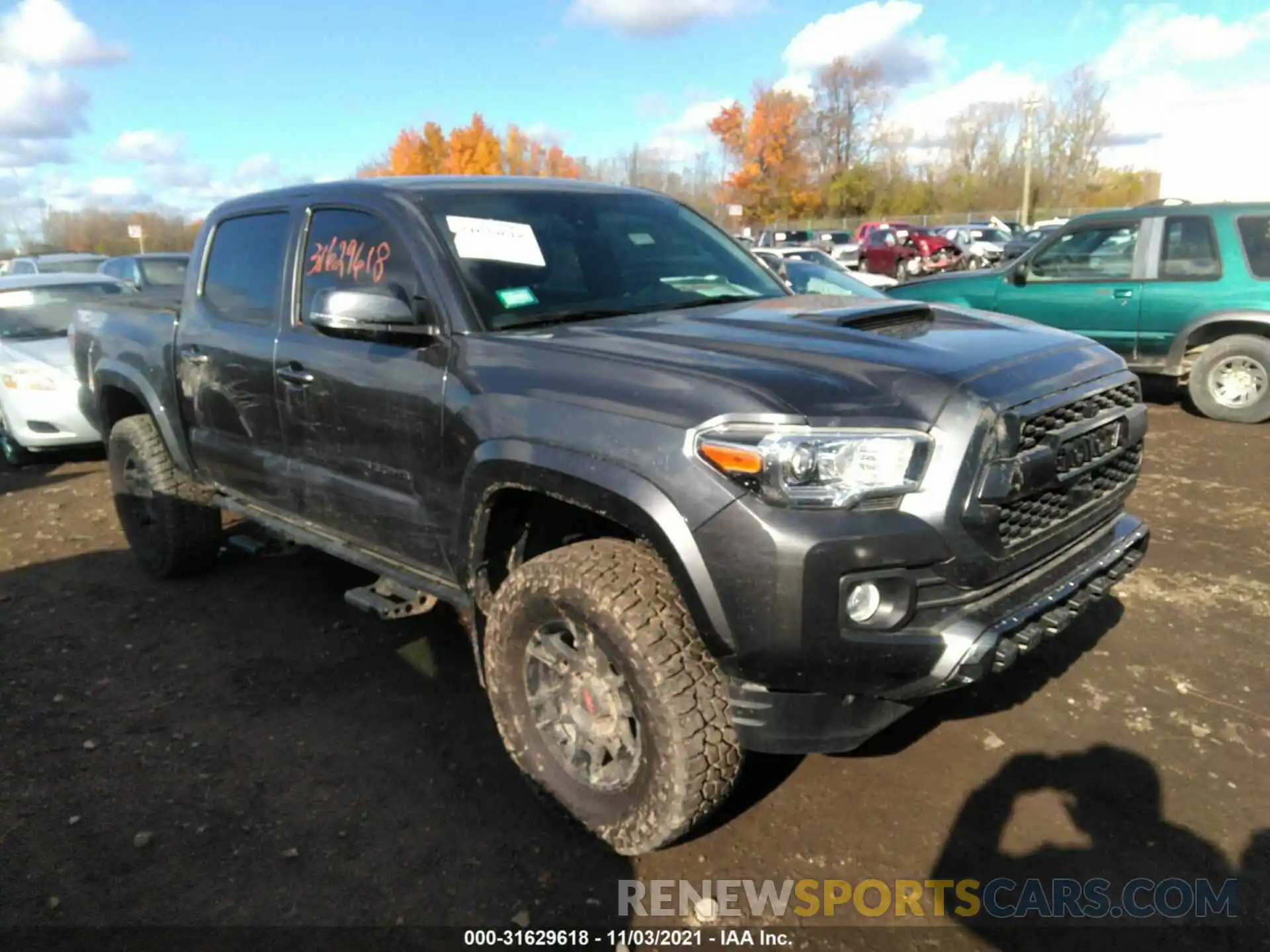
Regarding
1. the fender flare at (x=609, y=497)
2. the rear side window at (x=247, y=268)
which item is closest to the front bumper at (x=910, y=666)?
the fender flare at (x=609, y=497)

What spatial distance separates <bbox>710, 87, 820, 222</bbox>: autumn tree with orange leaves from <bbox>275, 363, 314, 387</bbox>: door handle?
59.0 metres

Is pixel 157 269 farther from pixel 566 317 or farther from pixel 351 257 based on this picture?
pixel 566 317

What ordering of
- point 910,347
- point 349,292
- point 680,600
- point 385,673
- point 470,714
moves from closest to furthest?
point 680,600
point 910,347
point 349,292
point 470,714
point 385,673

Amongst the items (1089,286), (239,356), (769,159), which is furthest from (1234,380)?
(769,159)

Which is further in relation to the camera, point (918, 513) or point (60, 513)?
point (60, 513)

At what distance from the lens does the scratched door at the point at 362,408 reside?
3.20 meters

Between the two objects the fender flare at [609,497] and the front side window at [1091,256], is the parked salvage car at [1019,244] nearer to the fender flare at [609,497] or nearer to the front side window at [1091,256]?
the front side window at [1091,256]

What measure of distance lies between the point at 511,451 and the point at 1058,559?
5.44 ft

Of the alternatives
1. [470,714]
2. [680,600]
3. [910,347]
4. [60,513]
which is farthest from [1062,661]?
[60,513]

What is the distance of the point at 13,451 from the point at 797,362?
8070 millimetres

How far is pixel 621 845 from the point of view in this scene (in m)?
2.75

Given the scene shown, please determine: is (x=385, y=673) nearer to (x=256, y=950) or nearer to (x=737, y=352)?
(x=256, y=950)

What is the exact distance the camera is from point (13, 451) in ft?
26.9

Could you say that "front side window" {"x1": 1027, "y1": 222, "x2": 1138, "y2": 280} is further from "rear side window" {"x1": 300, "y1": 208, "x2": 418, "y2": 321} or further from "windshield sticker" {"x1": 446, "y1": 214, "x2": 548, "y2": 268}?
"rear side window" {"x1": 300, "y1": 208, "x2": 418, "y2": 321}
